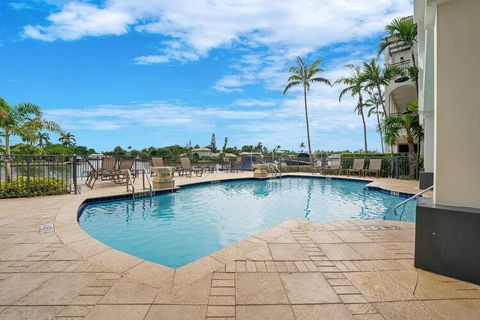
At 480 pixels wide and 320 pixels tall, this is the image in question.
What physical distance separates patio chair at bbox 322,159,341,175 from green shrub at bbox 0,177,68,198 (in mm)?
12602

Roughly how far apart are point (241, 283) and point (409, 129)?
11739mm

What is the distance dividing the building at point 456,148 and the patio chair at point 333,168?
12613 mm

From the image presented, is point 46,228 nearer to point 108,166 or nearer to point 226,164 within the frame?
point 108,166

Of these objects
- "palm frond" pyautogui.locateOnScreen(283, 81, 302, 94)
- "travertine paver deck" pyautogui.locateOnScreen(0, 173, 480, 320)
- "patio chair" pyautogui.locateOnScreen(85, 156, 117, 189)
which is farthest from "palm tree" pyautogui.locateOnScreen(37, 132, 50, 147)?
"palm frond" pyautogui.locateOnScreen(283, 81, 302, 94)

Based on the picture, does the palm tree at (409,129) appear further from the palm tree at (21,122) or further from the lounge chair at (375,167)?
the palm tree at (21,122)

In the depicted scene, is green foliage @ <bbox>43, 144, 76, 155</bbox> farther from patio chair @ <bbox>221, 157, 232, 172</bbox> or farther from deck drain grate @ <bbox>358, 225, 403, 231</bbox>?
deck drain grate @ <bbox>358, 225, 403, 231</bbox>

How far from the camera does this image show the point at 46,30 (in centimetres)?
851

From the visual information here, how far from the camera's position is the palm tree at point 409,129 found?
36.2 feet

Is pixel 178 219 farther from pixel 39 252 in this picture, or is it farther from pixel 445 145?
pixel 445 145

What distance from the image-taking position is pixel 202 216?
6.00m

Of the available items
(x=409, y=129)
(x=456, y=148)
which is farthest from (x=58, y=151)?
(x=456, y=148)

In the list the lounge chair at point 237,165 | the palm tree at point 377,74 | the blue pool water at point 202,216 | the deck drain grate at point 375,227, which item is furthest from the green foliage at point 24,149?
the palm tree at point 377,74

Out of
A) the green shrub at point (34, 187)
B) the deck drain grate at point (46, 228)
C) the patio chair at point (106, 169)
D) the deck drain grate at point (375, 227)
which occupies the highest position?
the patio chair at point (106, 169)

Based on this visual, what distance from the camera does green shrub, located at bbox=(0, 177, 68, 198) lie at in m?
6.43
